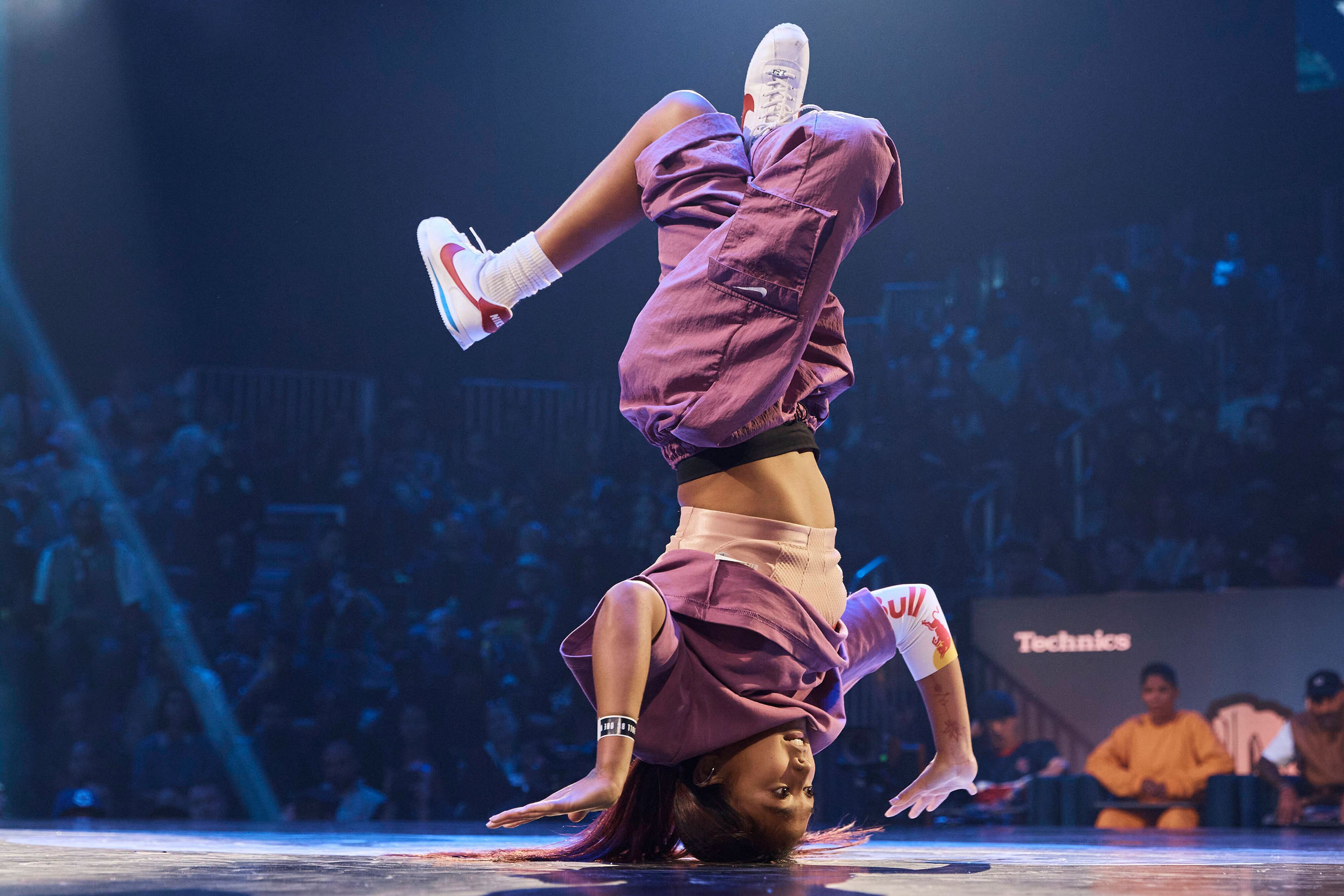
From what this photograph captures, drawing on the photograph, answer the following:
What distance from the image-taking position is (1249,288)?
Result: 536 centimetres

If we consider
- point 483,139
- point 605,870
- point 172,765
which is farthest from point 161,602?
point 605,870

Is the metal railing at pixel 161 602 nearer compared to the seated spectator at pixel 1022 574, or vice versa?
the metal railing at pixel 161 602

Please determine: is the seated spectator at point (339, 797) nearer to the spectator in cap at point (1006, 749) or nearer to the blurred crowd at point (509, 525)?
the blurred crowd at point (509, 525)

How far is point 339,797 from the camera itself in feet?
14.9

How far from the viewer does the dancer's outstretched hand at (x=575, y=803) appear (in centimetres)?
124

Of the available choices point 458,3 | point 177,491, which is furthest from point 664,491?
point 458,3

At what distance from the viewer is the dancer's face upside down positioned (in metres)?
1.48

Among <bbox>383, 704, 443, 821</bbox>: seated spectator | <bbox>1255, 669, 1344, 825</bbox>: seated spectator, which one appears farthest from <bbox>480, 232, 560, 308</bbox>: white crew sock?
<bbox>1255, 669, 1344, 825</bbox>: seated spectator

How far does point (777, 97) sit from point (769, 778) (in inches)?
37.8

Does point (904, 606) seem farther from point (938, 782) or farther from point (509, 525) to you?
point (509, 525)

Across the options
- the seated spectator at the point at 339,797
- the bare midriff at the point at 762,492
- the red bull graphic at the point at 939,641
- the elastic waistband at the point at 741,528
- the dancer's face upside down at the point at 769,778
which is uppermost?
the bare midriff at the point at 762,492

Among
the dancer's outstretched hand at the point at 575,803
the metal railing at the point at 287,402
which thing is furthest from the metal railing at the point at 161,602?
the dancer's outstretched hand at the point at 575,803

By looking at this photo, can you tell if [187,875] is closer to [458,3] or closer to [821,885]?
[821,885]

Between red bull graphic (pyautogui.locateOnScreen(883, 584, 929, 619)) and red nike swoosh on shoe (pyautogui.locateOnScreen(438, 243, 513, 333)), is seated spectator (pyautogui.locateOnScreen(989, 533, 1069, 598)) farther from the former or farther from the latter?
red nike swoosh on shoe (pyautogui.locateOnScreen(438, 243, 513, 333))
